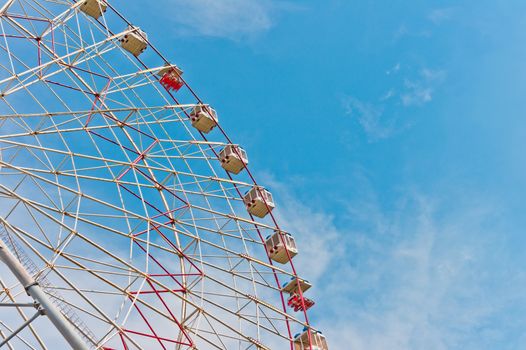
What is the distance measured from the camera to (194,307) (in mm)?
21281

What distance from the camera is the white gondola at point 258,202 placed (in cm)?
2700

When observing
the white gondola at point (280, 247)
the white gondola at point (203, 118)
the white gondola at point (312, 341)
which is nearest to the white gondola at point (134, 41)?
the white gondola at point (203, 118)

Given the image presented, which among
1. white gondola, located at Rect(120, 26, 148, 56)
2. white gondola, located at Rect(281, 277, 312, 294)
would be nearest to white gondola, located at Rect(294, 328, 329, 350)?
white gondola, located at Rect(281, 277, 312, 294)

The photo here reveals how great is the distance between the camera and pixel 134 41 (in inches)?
1003

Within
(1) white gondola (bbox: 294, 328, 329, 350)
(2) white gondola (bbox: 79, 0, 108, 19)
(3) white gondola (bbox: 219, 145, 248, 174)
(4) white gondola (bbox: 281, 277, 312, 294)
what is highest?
(2) white gondola (bbox: 79, 0, 108, 19)

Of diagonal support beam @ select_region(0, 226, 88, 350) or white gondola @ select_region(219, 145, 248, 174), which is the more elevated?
white gondola @ select_region(219, 145, 248, 174)

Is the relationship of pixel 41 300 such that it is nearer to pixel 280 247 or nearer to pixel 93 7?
pixel 280 247

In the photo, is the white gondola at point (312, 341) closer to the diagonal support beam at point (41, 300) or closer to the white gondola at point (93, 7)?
the diagonal support beam at point (41, 300)

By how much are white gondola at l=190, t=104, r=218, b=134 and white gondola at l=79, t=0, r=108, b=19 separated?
5352 mm

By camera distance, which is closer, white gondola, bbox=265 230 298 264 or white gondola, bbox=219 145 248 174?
white gondola, bbox=265 230 298 264

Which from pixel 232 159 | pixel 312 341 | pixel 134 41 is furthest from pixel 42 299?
pixel 134 41

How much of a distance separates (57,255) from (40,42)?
8186mm

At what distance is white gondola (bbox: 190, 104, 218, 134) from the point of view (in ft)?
87.4

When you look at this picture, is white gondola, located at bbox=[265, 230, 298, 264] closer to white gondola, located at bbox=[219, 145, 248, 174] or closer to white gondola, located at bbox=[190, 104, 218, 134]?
white gondola, located at bbox=[219, 145, 248, 174]
